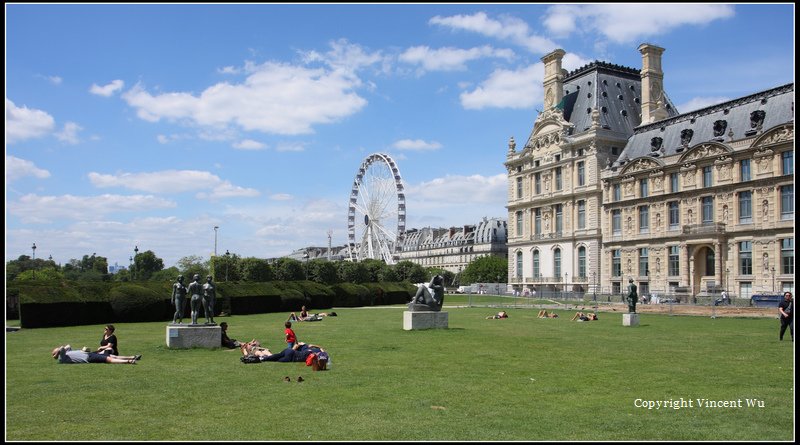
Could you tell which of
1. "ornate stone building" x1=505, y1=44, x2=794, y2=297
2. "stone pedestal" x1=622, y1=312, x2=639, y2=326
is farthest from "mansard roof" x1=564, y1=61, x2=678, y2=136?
"stone pedestal" x1=622, y1=312, x2=639, y2=326

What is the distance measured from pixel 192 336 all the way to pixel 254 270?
3369 inches

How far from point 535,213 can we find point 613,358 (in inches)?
3238

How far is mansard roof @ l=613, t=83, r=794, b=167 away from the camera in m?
68.2

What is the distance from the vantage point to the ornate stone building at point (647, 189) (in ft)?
223

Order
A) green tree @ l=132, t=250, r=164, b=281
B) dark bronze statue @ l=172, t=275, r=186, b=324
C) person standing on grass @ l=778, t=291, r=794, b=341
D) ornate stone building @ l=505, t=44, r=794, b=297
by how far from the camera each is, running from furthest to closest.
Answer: green tree @ l=132, t=250, r=164, b=281, ornate stone building @ l=505, t=44, r=794, b=297, person standing on grass @ l=778, t=291, r=794, b=341, dark bronze statue @ l=172, t=275, r=186, b=324

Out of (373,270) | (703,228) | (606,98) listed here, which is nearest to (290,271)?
(373,270)

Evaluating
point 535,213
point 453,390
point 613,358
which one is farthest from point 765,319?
point 535,213

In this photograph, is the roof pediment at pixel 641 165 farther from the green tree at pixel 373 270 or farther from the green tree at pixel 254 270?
the green tree at pixel 254 270

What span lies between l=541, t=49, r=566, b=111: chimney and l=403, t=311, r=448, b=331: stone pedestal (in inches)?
2897

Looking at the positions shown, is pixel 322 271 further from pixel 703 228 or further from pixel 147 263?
pixel 147 263

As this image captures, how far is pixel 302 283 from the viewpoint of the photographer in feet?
201

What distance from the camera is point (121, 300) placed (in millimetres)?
42688

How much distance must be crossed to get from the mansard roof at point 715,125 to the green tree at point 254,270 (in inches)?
2051

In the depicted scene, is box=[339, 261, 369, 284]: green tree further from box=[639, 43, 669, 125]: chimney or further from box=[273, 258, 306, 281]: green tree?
box=[639, 43, 669, 125]: chimney
